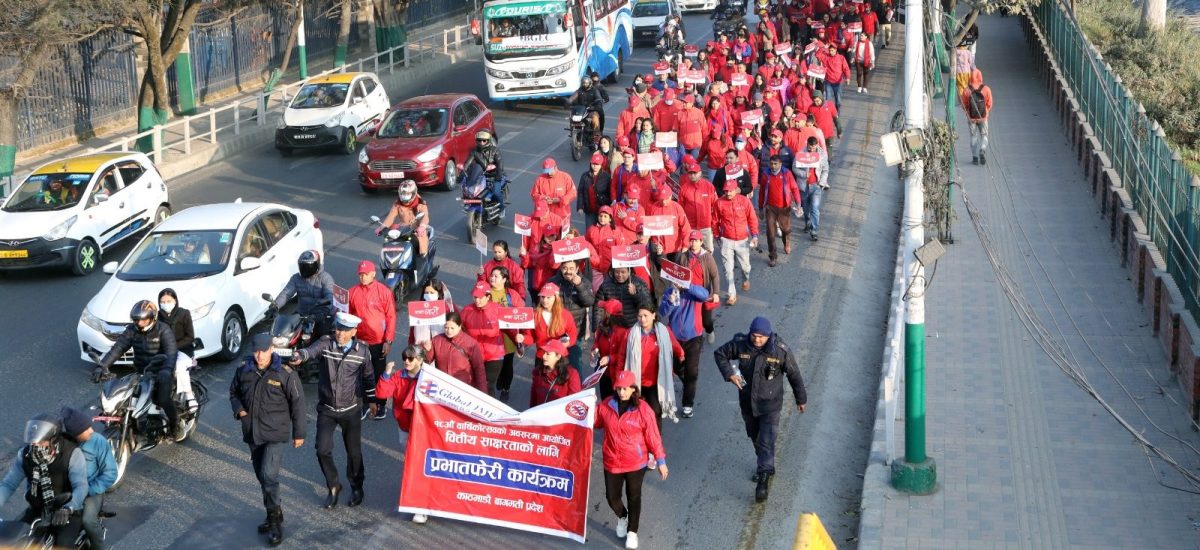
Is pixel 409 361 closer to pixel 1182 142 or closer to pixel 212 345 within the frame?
pixel 212 345

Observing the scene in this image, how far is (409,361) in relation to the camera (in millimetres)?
11703

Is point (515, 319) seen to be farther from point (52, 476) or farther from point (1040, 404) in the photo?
point (1040, 404)

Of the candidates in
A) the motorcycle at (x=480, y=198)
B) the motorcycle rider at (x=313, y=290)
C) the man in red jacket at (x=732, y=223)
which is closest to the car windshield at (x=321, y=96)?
the motorcycle at (x=480, y=198)

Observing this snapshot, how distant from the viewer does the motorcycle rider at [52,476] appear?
9883mm

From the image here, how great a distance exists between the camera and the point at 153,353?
1309 cm

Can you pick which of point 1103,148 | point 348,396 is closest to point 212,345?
point 348,396

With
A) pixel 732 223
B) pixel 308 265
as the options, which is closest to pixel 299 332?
pixel 308 265

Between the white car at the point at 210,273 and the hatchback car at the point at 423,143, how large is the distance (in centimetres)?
576

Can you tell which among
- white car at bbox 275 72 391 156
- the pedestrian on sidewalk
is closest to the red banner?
the pedestrian on sidewalk

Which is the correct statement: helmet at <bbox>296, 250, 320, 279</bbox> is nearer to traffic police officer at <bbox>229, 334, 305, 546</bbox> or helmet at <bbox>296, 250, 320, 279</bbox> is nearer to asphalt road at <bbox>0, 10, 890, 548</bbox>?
asphalt road at <bbox>0, 10, 890, 548</bbox>

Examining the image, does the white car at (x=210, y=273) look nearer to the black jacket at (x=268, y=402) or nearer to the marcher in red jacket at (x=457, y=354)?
the marcher in red jacket at (x=457, y=354)

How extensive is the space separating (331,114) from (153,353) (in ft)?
49.8

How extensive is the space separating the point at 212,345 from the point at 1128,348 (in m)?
10.2

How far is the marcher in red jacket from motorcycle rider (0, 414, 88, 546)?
3247 mm
